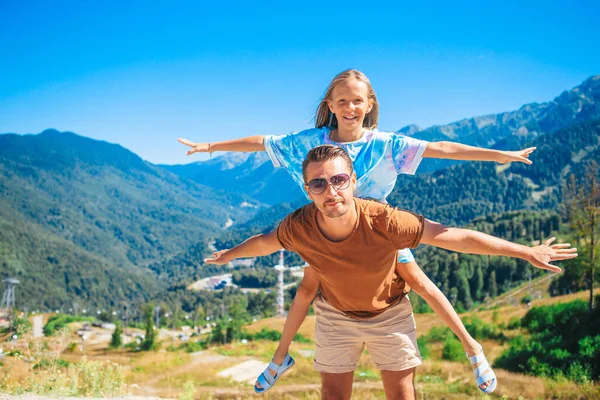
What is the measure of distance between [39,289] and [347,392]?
201638 mm

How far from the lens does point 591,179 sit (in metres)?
24.9

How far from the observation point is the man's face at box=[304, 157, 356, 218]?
3.24 meters

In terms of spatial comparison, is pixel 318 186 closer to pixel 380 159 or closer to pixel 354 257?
pixel 354 257

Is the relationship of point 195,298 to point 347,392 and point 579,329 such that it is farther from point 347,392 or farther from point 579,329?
point 347,392

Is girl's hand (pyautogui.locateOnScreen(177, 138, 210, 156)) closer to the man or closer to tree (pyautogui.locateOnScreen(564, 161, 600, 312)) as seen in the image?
the man

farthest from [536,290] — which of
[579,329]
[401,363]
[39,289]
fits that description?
[39,289]

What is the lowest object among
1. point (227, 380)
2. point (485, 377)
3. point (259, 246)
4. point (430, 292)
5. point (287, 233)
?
point (227, 380)

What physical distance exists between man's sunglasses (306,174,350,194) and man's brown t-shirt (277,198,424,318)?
0.77 feet

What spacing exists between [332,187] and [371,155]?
0.81 meters

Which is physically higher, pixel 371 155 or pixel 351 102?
pixel 351 102

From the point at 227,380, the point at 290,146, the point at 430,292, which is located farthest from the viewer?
the point at 227,380

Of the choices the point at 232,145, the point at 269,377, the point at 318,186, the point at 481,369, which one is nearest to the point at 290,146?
the point at 232,145

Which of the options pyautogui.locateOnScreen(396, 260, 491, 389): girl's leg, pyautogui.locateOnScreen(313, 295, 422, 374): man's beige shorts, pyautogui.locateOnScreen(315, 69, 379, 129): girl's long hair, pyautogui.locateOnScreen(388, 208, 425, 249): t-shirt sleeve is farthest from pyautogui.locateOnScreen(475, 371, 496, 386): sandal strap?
pyautogui.locateOnScreen(315, 69, 379, 129): girl's long hair

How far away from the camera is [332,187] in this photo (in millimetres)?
3270
